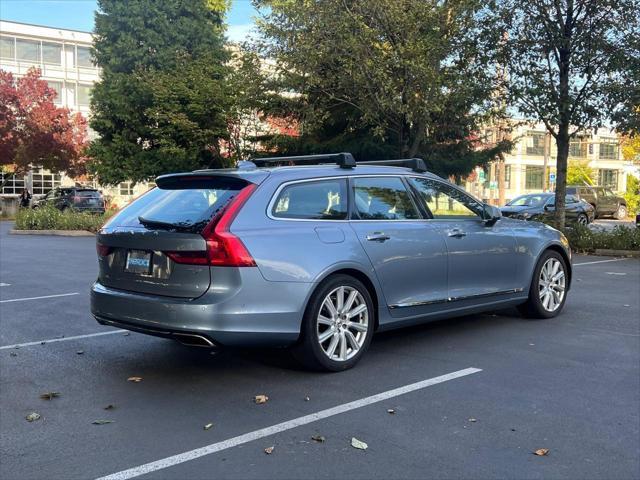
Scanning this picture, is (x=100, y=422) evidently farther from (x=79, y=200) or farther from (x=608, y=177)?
(x=608, y=177)

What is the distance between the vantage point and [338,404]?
4.55m

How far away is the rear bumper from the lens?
4.71 meters

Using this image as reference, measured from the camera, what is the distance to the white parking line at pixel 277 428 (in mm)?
3539

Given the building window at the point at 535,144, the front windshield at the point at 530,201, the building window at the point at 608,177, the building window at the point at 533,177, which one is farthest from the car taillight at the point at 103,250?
the building window at the point at 608,177

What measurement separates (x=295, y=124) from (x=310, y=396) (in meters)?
20.4

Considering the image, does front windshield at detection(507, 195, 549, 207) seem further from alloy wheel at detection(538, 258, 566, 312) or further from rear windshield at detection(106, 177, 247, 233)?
rear windshield at detection(106, 177, 247, 233)

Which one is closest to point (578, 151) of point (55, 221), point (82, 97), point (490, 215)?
point (82, 97)

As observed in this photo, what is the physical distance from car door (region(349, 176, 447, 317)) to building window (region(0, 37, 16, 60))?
54217mm

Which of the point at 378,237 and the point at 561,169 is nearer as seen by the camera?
the point at 378,237

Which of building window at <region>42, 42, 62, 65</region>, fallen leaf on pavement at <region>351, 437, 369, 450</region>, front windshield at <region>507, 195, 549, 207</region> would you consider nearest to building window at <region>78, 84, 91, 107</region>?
building window at <region>42, 42, 62, 65</region>

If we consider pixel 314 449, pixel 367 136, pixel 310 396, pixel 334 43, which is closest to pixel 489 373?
pixel 310 396

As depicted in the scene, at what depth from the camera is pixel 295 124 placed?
80.0ft

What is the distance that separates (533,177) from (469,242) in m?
70.8

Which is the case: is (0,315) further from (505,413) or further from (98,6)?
(98,6)
